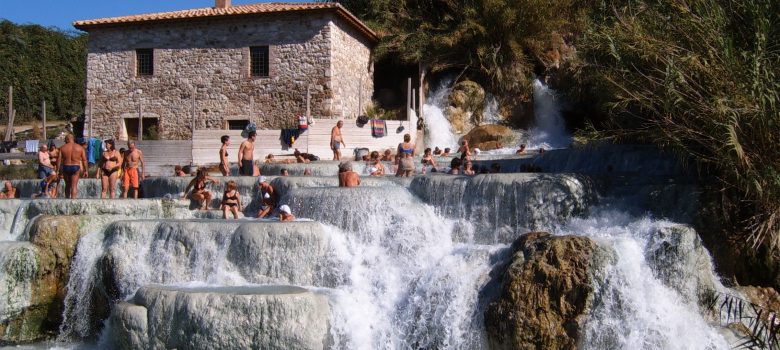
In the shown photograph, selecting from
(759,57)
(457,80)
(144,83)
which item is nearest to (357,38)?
(457,80)

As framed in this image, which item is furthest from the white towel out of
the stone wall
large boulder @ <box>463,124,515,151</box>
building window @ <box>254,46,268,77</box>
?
large boulder @ <box>463,124,515,151</box>

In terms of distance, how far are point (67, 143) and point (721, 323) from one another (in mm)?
10693

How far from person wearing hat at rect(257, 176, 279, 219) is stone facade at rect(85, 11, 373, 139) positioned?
844cm

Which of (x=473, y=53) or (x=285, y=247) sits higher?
(x=473, y=53)

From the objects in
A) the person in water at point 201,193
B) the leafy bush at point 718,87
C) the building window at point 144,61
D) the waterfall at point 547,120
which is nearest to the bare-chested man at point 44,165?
the person in water at point 201,193

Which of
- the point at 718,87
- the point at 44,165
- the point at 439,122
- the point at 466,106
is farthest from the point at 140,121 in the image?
the point at 718,87

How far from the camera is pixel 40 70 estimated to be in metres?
30.7

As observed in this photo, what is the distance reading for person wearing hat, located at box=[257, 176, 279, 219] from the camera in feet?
39.8

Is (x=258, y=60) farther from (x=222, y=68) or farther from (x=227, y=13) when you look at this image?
(x=227, y=13)

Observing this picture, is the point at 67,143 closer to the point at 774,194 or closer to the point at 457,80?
the point at 774,194

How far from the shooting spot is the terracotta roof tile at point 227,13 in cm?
2039

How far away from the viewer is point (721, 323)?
875 cm

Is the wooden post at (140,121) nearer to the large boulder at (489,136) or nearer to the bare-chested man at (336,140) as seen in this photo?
the bare-chested man at (336,140)

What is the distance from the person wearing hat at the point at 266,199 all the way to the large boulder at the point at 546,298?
491 cm
